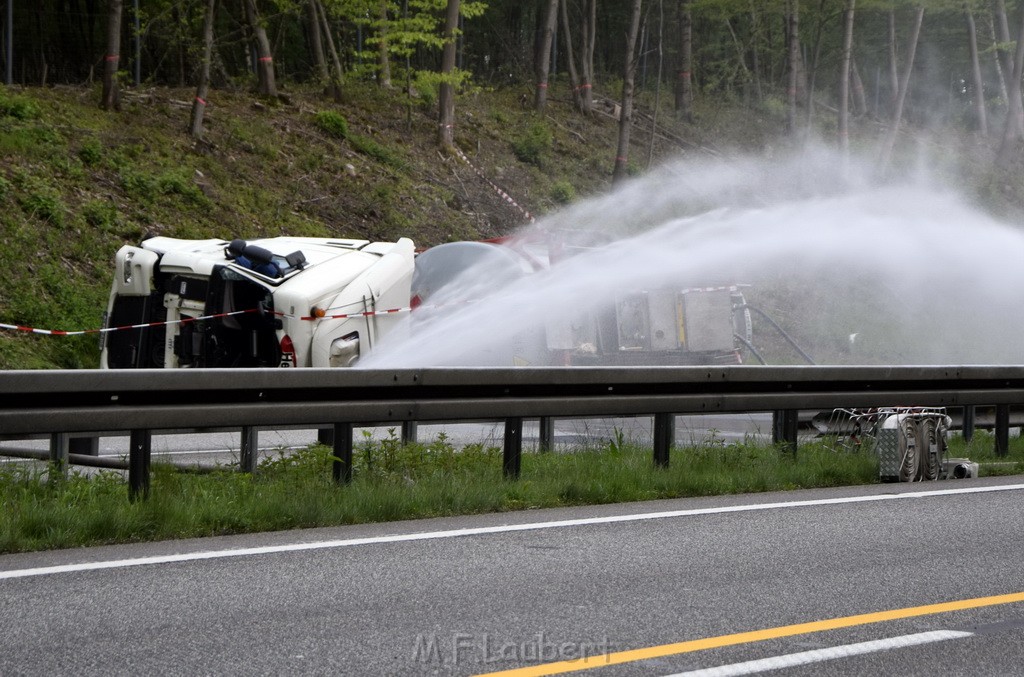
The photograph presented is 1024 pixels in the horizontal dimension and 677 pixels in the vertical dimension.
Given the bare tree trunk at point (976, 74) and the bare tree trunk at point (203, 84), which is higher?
the bare tree trunk at point (976, 74)

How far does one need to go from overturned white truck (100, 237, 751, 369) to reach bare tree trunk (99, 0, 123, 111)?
1248cm

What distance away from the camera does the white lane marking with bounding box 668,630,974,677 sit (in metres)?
4.80

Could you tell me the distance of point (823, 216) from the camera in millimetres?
21625

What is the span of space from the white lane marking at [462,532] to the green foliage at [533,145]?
26.7 m

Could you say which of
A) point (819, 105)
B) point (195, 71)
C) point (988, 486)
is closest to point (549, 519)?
point (988, 486)

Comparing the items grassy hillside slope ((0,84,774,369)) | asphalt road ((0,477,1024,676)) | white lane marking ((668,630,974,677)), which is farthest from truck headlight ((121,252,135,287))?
white lane marking ((668,630,974,677))

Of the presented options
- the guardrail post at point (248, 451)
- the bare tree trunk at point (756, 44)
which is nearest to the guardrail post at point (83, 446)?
the guardrail post at point (248, 451)

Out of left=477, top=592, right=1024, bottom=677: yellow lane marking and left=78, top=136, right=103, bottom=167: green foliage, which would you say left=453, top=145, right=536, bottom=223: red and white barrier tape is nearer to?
left=78, top=136, right=103, bottom=167: green foliage

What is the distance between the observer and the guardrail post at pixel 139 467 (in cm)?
744

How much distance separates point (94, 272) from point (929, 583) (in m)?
17.0

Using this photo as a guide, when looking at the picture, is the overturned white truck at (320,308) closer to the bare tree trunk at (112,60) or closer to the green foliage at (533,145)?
the bare tree trunk at (112,60)

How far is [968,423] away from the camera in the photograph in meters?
12.3

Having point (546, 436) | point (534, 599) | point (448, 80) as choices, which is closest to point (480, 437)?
point (546, 436)

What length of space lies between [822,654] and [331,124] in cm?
2664
